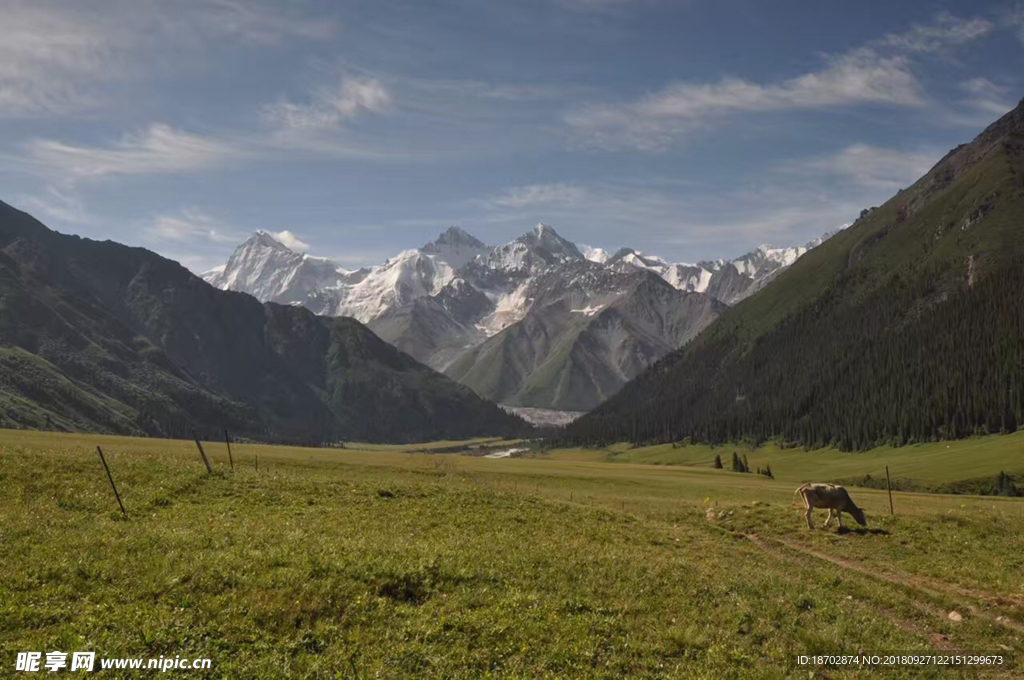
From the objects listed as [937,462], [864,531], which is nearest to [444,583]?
[864,531]

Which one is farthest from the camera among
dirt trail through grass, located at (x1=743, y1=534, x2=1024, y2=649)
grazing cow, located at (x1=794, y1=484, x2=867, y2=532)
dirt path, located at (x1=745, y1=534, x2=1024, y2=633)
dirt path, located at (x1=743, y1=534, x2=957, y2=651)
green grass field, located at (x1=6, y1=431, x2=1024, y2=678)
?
grazing cow, located at (x1=794, y1=484, x2=867, y2=532)

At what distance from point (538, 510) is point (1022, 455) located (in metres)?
148

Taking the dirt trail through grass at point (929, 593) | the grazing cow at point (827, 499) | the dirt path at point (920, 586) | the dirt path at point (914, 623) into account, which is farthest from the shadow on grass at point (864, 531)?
the dirt path at point (914, 623)

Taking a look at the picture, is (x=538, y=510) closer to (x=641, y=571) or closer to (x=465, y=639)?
(x=641, y=571)

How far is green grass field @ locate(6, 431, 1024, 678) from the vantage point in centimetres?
1684

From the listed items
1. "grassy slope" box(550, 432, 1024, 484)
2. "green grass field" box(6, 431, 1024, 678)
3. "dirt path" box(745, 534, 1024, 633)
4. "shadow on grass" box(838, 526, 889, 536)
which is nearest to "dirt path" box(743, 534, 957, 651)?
"green grass field" box(6, 431, 1024, 678)

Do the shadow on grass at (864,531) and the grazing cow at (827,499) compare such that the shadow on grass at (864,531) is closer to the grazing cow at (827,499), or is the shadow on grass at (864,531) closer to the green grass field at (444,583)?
the green grass field at (444,583)

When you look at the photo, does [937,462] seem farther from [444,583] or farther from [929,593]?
[444,583]

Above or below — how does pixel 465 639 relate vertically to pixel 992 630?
above

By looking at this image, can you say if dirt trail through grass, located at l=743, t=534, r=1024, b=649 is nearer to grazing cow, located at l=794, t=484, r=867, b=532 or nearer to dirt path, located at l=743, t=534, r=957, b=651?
dirt path, located at l=743, t=534, r=957, b=651

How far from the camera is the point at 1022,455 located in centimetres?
13625

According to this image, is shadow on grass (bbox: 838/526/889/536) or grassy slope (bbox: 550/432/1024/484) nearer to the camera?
shadow on grass (bbox: 838/526/889/536)

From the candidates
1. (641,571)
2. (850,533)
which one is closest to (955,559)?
(850,533)

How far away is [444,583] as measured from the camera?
22.1 m
